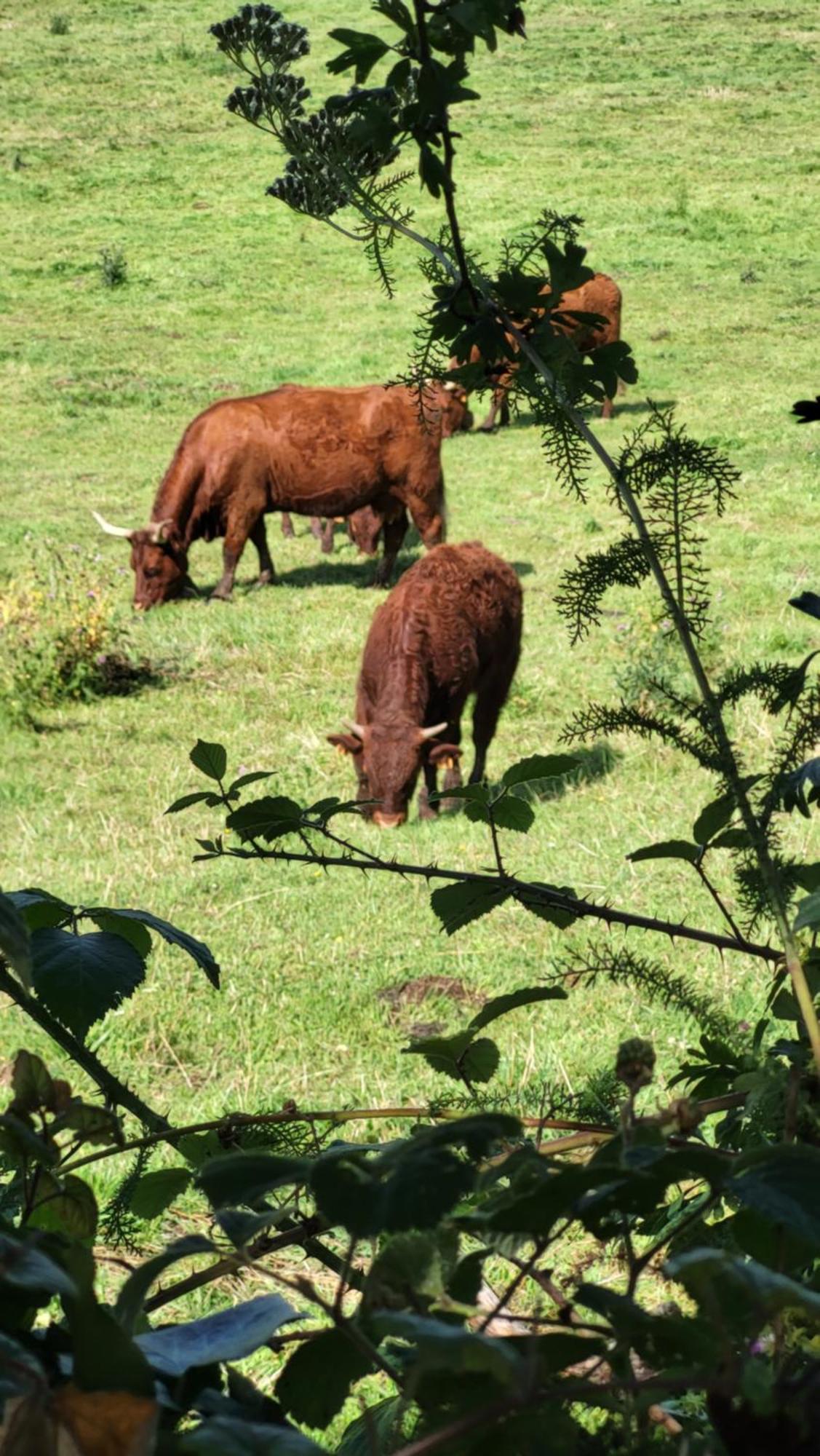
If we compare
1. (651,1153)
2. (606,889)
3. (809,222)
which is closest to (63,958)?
(651,1153)

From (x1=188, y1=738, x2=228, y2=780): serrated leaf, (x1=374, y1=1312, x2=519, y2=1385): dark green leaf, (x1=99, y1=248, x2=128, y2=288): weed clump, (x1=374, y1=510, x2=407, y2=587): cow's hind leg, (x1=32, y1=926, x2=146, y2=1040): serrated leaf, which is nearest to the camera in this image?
(x1=374, y1=1312, x2=519, y2=1385): dark green leaf

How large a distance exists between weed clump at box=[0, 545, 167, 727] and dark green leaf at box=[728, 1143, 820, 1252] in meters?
8.27

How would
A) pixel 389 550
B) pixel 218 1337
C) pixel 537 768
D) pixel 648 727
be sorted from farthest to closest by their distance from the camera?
pixel 389 550 < pixel 537 768 < pixel 648 727 < pixel 218 1337

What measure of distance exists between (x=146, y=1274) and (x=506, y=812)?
72cm

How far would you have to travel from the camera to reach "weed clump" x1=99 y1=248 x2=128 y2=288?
2266 centimetres

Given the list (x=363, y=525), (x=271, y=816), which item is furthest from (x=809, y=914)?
(x=363, y=525)

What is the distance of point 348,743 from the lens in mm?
7223

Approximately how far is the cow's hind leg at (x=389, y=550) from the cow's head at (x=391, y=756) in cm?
478

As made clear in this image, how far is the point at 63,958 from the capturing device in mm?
1023

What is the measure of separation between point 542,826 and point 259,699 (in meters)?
2.60

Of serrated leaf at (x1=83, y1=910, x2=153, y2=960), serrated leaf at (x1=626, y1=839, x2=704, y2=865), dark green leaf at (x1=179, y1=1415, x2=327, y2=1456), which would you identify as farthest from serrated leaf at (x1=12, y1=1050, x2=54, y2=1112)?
serrated leaf at (x1=626, y1=839, x2=704, y2=865)

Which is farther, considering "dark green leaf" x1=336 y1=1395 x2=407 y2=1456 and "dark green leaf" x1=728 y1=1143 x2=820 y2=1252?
"dark green leaf" x1=336 y1=1395 x2=407 y2=1456

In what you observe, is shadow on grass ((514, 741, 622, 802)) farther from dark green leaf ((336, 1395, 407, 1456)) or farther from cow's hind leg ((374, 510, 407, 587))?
dark green leaf ((336, 1395, 407, 1456))

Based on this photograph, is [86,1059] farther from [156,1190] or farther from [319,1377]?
[319,1377]
